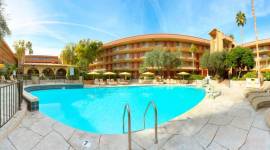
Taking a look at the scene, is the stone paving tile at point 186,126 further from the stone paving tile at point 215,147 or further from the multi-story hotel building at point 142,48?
the multi-story hotel building at point 142,48

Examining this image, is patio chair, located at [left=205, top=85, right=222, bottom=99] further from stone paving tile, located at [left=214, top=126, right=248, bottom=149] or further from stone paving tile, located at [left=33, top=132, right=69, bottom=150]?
stone paving tile, located at [left=33, top=132, right=69, bottom=150]

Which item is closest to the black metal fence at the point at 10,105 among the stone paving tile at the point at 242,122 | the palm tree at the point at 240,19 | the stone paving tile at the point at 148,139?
the stone paving tile at the point at 148,139

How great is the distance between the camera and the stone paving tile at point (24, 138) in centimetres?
335

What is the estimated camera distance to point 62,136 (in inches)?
151

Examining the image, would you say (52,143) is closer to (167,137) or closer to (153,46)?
(167,137)

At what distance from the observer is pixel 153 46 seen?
4088 centimetres

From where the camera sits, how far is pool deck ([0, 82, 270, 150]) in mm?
3436

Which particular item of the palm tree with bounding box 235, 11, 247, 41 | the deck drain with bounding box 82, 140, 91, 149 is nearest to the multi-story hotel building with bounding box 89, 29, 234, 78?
the palm tree with bounding box 235, 11, 247, 41

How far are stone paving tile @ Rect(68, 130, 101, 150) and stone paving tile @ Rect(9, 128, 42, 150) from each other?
0.81 metres

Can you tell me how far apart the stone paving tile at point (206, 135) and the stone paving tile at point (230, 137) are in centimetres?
11

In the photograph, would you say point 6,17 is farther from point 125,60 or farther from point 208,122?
point 125,60

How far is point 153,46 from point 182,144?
38.7m

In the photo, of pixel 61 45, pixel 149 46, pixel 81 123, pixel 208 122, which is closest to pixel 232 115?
pixel 208 122

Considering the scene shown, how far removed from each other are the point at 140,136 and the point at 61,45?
177 ft
